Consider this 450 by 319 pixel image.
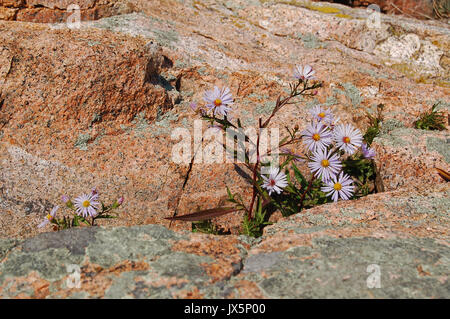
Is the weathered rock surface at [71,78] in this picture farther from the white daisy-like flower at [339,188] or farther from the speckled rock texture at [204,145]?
the white daisy-like flower at [339,188]

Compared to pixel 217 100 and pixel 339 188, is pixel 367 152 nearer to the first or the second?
pixel 339 188

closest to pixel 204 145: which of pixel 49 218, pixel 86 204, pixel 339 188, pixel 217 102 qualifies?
pixel 217 102

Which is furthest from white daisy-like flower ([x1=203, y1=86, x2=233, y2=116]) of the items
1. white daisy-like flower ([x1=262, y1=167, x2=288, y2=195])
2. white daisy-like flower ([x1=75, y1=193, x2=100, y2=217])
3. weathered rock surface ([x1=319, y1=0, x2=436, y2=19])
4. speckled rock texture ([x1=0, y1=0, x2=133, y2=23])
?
weathered rock surface ([x1=319, y1=0, x2=436, y2=19])

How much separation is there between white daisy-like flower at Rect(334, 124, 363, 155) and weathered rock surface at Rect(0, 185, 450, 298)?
833 mm

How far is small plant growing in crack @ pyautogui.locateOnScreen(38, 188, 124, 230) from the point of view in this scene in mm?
2570

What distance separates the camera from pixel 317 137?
9.39 ft

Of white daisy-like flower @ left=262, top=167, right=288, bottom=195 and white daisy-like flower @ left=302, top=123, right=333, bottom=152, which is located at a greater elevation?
white daisy-like flower @ left=302, top=123, right=333, bottom=152

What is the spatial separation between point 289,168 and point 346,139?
1.75 feet

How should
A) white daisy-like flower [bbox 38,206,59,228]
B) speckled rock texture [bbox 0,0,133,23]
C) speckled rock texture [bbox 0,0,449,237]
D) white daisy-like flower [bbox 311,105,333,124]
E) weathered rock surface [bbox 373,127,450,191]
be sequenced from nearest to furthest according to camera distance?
1. white daisy-like flower [bbox 38,206,59,228]
2. speckled rock texture [bbox 0,0,449,237]
3. white daisy-like flower [bbox 311,105,333,124]
4. weathered rock surface [bbox 373,127,450,191]
5. speckled rock texture [bbox 0,0,133,23]

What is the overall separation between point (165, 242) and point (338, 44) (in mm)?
3799

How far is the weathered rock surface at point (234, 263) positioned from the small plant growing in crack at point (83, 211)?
498 mm

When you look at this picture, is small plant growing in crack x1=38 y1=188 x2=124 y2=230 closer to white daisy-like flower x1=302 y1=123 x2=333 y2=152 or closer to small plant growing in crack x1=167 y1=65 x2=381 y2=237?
small plant growing in crack x1=167 y1=65 x2=381 y2=237
